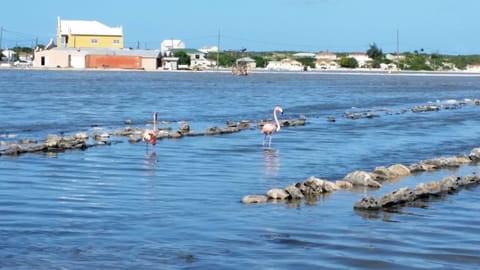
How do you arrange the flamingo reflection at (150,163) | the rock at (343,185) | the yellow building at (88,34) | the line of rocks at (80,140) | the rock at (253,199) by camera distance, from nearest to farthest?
the rock at (253,199) → the rock at (343,185) → the flamingo reflection at (150,163) → the line of rocks at (80,140) → the yellow building at (88,34)

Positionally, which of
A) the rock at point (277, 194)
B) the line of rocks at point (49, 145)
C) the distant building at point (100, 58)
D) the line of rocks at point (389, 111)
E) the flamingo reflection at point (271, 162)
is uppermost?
the distant building at point (100, 58)

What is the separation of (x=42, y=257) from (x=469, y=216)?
6061mm

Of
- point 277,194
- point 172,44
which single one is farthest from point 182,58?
point 277,194

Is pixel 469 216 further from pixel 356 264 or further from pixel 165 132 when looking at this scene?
pixel 165 132

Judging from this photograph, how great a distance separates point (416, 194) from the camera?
14.1 meters

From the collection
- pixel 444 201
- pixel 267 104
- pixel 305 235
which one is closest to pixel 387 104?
pixel 267 104

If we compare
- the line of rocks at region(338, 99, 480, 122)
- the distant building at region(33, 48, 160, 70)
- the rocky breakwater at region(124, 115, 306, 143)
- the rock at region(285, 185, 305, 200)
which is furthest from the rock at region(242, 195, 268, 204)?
the distant building at region(33, 48, 160, 70)

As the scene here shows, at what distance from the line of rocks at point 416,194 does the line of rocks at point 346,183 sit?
1111mm

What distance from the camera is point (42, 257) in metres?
9.49

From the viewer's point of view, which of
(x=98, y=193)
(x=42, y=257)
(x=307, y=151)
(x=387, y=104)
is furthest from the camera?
(x=387, y=104)

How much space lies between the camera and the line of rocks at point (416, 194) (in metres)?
13.0

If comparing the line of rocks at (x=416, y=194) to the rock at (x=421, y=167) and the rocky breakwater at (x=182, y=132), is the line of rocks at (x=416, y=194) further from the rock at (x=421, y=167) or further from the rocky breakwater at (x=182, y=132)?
the rocky breakwater at (x=182, y=132)

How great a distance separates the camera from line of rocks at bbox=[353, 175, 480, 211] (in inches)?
510

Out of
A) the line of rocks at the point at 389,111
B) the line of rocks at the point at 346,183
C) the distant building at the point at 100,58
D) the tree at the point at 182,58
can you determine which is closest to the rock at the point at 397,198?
the line of rocks at the point at 346,183
